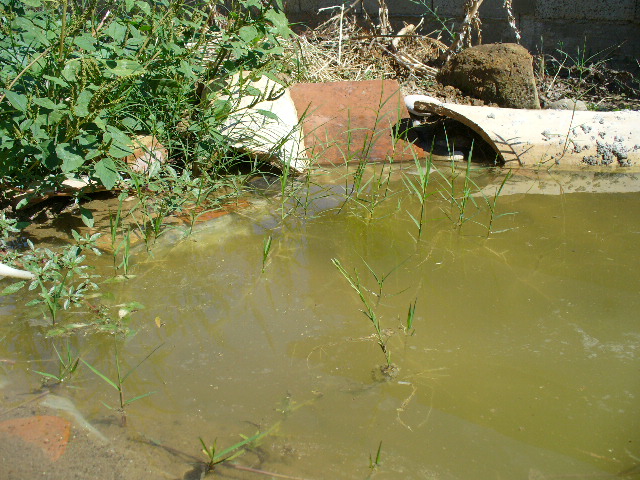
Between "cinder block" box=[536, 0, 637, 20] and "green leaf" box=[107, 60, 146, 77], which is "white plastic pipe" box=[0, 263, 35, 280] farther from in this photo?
"cinder block" box=[536, 0, 637, 20]

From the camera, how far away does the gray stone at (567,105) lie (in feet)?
15.3

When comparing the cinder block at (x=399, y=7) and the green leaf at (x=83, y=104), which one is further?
the cinder block at (x=399, y=7)

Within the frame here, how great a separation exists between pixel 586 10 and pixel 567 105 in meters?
1.33

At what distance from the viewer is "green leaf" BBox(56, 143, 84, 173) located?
267 cm

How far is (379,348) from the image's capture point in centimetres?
223

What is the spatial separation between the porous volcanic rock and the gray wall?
1.01 m

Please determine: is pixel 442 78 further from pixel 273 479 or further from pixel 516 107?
pixel 273 479

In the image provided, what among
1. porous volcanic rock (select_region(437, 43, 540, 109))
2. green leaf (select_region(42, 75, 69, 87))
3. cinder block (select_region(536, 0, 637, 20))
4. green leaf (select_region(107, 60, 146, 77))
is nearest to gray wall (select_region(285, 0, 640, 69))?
cinder block (select_region(536, 0, 637, 20))

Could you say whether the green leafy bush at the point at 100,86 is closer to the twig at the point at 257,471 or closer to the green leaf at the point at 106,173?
the green leaf at the point at 106,173

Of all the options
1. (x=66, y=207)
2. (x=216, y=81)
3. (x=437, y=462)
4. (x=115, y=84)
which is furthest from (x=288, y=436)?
(x=216, y=81)

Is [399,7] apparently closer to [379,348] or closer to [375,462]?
[379,348]

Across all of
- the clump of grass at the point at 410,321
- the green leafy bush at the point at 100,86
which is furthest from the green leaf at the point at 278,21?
the clump of grass at the point at 410,321

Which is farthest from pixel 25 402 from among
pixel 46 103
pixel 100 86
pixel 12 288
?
pixel 100 86

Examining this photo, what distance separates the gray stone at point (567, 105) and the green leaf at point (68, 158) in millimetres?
3237
